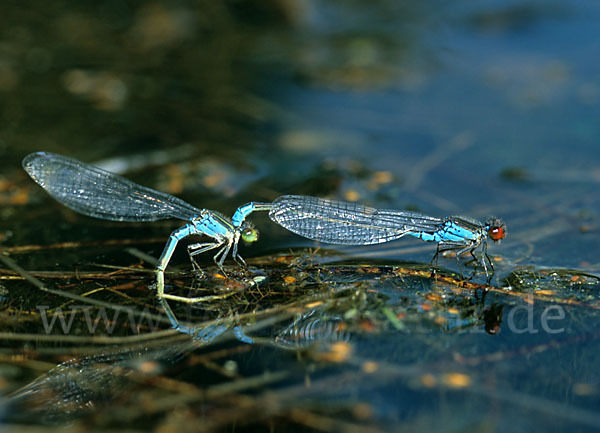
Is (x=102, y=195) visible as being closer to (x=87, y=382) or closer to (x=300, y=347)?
Answer: (x=87, y=382)

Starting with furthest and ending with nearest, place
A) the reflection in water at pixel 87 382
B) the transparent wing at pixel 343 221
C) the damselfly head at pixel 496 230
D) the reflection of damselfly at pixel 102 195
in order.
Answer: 1. the reflection of damselfly at pixel 102 195
2. the transparent wing at pixel 343 221
3. the damselfly head at pixel 496 230
4. the reflection in water at pixel 87 382

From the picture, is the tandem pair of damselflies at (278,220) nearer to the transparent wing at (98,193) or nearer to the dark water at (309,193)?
the transparent wing at (98,193)

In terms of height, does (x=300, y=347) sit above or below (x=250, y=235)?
below

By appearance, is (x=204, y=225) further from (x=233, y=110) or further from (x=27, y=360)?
(x=233, y=110)

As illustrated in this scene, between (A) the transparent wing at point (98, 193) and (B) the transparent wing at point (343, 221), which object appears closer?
(B) the transparent wing at point (343, 221)

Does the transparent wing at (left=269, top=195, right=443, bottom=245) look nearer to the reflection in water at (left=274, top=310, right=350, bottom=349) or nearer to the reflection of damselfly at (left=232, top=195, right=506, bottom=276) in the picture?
the reflection of damselfly at (left=232, top=195, right=506, bottom=276)

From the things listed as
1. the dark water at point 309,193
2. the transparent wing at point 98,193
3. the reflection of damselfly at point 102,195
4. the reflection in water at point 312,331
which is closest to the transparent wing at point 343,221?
the dark water at point 309,193

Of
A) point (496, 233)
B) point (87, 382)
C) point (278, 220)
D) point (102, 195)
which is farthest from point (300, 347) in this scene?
point (102, 195)
